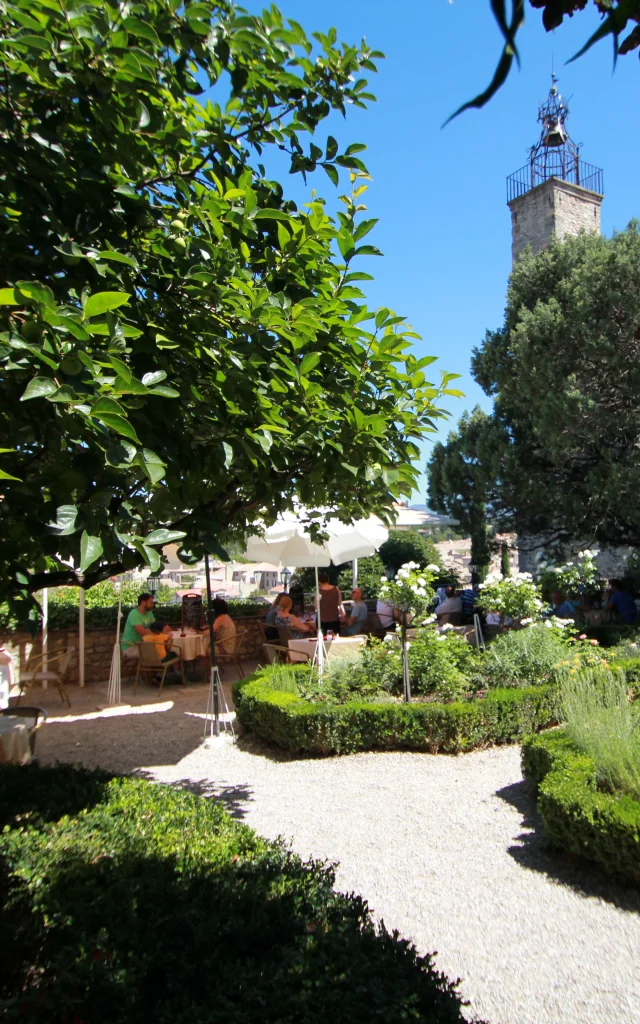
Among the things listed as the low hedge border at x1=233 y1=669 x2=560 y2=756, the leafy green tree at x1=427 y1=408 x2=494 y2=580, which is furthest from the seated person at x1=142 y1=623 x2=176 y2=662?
the leafy green tree at x1=427 y1=408 x2=494 y2=580

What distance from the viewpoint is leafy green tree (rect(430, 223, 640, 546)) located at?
13648 mm

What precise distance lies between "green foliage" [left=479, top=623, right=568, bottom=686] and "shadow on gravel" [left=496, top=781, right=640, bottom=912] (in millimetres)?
2634

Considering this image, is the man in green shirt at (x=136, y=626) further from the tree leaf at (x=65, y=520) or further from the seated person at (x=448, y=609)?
the tree leaf at (x=65, y=520)

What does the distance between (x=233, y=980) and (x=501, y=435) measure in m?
15.8

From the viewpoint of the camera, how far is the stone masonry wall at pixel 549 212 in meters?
24.4

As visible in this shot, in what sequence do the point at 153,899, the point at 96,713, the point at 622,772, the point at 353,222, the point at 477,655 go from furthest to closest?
the point at 96,713 → the point at 477,655 → the point at 622,772 → the point at 353,222 → the point at 153,899

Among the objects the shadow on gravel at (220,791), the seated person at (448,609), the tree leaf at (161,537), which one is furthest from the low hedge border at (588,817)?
the seated person at (448,609)

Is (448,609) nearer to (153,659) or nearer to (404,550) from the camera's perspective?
(153,659)

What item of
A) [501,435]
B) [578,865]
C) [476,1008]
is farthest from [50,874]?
[501,435]

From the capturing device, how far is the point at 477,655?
848 centimetres

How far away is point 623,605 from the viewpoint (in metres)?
12.2

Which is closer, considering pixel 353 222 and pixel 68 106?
pixel 68 106

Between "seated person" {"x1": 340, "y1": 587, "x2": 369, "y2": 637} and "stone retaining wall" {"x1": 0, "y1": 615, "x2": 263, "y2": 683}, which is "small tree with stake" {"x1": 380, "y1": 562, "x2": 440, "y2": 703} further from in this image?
"seated person" {"x1": 340, "y1": 587, "x2": 369, "y2": 637}

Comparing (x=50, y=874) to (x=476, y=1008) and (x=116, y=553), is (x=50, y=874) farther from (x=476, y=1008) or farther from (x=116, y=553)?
(x=476, y=1008)
